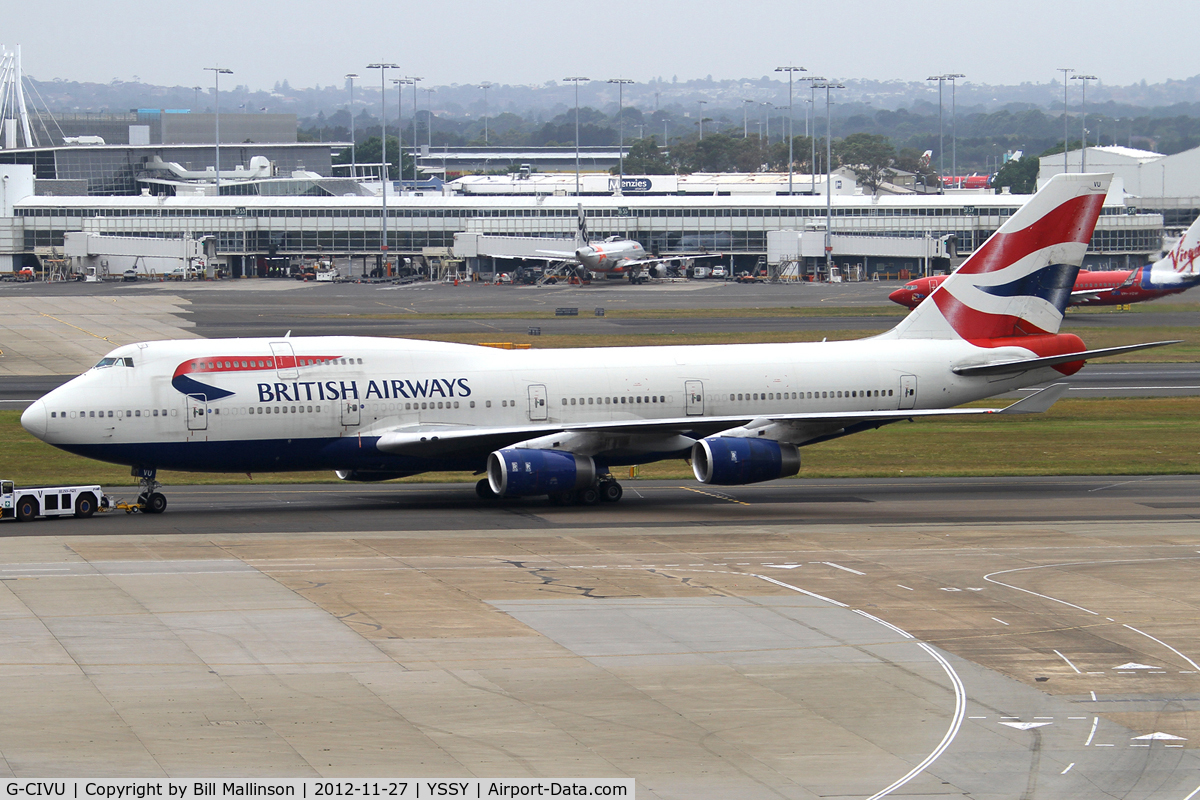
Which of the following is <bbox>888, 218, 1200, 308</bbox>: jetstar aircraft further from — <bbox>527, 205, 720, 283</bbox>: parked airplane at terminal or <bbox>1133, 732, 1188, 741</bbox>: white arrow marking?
<bbox>1133, 732, 1188, 741</bbox>: white arrow marking

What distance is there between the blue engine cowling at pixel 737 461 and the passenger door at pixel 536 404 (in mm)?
5183

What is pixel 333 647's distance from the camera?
27.8m

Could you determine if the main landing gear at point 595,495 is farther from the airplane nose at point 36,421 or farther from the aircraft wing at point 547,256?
the aircraft wing at point 547,256

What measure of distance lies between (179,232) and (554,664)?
542 ft


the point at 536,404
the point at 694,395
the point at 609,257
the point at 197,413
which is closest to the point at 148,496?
the point at 197,413

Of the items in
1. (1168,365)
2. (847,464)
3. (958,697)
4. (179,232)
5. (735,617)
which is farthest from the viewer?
(179,232)

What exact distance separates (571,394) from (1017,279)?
16.9 meters

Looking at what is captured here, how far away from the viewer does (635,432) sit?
145ft

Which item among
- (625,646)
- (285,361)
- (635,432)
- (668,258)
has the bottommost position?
(625,646)

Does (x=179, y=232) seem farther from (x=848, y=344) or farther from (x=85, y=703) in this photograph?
(x=85, y=703)

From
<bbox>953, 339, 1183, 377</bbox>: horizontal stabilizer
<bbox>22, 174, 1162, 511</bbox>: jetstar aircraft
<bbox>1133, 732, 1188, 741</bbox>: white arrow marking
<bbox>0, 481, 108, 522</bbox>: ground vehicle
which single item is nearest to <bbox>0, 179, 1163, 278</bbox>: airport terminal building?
<bbox>22, 174, 1162, 511</bbox>: jetstar aircraft

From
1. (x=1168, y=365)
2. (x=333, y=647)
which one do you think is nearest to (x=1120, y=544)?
(x=333, y=647)

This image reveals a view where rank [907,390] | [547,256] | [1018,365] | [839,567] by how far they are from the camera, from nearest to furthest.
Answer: [839,567]
[1018,365]
[907,390]
[547,256]

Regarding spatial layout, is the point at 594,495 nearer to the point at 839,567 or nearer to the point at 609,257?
the point at 839,567
